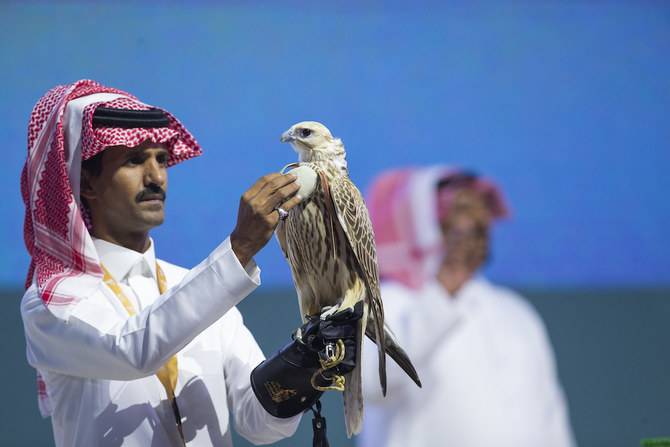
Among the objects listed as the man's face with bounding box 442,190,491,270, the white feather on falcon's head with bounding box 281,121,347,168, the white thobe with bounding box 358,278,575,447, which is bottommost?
the white thobe with bounding box 358,278,575,447

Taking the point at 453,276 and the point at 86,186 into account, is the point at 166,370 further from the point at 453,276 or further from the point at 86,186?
the point at 453,276

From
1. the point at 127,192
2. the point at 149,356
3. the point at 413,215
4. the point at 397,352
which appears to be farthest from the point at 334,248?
the point at 413,215

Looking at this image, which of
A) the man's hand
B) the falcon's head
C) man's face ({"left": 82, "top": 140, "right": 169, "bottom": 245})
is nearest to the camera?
the man's hand

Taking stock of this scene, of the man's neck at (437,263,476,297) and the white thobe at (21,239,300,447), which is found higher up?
the white thobe at (21,239,300,447)

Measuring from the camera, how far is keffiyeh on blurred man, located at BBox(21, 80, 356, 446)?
1.40 m

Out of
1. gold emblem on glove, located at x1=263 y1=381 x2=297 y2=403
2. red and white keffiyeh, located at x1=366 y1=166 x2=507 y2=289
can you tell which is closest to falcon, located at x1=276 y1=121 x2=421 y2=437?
gold emblem on glove, located at x1=263 y1=381 x2=297 y2=403

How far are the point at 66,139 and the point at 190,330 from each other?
2.11 ft

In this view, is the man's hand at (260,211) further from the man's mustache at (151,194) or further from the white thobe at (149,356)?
the man's mustache at (151,194)

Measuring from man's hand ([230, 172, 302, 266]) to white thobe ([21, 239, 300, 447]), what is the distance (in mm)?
28

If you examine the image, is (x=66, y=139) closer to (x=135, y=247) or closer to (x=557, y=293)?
(x=135, y=247)

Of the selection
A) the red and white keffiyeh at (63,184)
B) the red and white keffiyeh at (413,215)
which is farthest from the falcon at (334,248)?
the red and white keffiyeh at (413,215)

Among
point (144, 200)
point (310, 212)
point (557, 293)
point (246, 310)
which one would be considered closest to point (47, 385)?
point (144, 200)

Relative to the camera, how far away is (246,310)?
3.63 m

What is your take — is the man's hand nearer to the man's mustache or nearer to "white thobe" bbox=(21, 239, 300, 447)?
"white thobe" bbox=(21, 239, 300, 447)
